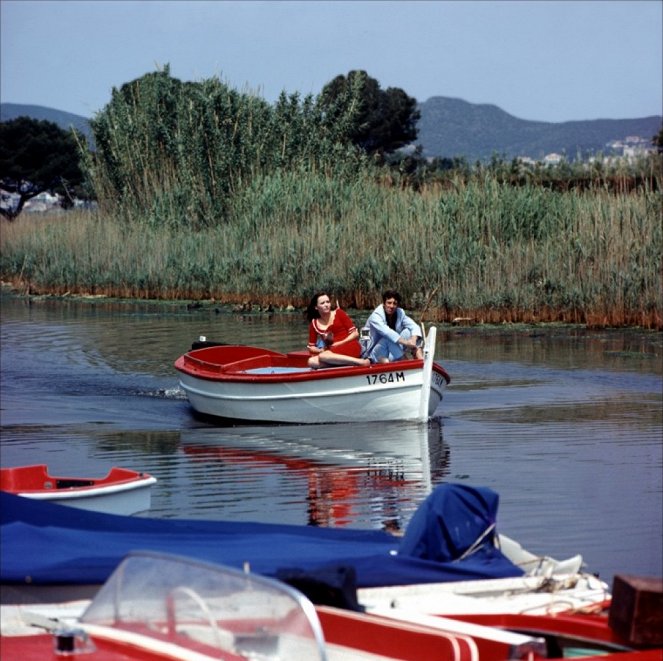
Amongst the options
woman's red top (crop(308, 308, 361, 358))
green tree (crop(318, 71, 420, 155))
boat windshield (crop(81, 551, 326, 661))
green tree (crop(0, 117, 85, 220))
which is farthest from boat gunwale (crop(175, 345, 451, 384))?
green tree (crop(318, 71, 420, 155))

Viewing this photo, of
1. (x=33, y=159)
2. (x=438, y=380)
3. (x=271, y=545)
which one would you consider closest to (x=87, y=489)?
(x=271, y=545)

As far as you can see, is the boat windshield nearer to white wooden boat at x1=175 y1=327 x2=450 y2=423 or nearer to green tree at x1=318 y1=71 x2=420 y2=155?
white wooden boat at x1=175 y1=327 x2=450 y2=423

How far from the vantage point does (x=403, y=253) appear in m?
25.5

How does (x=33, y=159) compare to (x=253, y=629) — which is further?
(x=33, y=159)

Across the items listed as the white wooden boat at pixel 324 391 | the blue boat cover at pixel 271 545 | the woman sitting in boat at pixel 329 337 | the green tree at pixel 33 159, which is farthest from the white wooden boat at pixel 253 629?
the green tree at pixel 33 159

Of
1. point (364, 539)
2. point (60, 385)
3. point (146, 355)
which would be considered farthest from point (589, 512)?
point (146, 355)

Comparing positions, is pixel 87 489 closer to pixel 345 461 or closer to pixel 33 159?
pixel 345 461

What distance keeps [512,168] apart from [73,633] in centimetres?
2912

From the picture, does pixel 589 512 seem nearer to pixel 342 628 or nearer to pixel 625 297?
pixel 342 628

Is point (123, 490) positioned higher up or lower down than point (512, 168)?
lower down

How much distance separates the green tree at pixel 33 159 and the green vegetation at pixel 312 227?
33.7 meters

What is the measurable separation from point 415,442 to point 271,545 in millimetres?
6567

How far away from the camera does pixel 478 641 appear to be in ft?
18.9

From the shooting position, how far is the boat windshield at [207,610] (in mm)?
4895
